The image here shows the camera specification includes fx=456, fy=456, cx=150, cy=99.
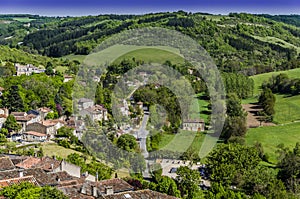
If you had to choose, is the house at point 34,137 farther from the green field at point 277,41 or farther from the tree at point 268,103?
the green field at point 277,41

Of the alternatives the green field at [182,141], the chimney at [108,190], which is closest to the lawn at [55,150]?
the green field at [182,141]

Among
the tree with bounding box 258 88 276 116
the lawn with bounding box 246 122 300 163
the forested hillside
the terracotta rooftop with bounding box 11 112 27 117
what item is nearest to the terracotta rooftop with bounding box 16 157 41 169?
the terracotta rooftop with bounding box 11 112 27 117

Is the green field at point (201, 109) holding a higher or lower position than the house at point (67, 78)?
lower

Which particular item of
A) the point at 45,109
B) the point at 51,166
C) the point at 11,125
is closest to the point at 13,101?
the point at 45,109

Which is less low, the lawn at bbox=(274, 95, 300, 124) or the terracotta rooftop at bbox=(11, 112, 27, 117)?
the terracotta rooftop at bbox=(11, 112, 27, 117)

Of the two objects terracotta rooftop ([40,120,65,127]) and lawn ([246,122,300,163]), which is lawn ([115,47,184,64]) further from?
terracotta rooftop ([40,120,65,127])
